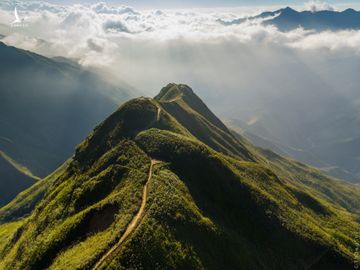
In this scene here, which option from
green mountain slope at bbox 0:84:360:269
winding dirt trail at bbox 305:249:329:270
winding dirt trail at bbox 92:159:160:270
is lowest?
winding dirt trail at bbox 305:249:329:270

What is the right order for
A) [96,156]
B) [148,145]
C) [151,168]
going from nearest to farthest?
1. [151,168]
2. [148,145]
3. [96,156]

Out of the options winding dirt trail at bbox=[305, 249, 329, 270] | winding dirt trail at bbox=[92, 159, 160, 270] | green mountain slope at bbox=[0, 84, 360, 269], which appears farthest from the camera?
winding dirt trail at bbox=[305, 249, 329, 270]

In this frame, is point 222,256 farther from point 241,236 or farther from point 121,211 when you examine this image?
point 121,211

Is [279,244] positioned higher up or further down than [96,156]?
further down

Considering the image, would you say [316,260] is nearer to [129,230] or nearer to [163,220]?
[163,220]

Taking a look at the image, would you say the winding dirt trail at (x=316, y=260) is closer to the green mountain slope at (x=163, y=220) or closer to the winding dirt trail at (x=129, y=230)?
the green mountain slope at (x=163, y=220)

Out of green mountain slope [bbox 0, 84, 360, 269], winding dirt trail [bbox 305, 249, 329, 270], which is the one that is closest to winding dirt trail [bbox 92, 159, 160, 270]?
green mountain slope [bbox 0, 84, 360, 269]

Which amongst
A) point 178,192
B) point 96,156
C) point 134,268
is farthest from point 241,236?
point 96,156

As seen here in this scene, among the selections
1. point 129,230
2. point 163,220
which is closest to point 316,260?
point 163,220

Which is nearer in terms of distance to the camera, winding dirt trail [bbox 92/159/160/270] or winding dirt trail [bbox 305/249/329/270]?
winding dirt trail [bbox 92/159/160/270]

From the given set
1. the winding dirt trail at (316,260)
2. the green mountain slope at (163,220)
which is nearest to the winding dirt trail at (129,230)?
the green mountain slope at (163,220)

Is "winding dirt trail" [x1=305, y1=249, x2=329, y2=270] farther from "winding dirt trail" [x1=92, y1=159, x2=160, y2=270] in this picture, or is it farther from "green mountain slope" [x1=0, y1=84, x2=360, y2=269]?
"winding dirt trail" [x1=92, y1=159, x2=160, y2=270]
